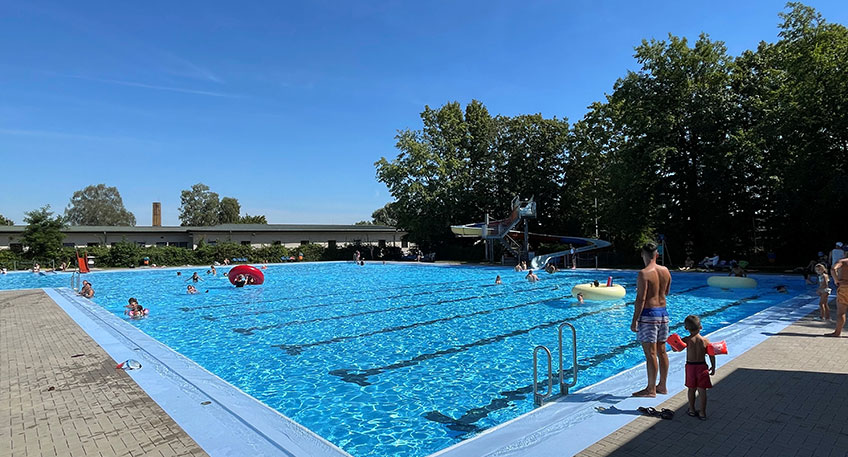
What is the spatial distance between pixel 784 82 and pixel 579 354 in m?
24.9

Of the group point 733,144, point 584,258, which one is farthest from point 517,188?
point 733,144

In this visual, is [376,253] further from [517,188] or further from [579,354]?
[579,354]

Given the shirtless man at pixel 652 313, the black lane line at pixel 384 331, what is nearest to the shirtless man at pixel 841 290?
the shirtless man at pixel 652 313

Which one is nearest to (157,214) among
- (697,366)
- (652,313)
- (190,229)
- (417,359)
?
(190,229)

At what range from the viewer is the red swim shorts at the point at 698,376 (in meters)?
4.48

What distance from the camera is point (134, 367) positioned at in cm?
736

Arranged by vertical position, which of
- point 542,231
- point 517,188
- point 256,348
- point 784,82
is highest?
point 784,82

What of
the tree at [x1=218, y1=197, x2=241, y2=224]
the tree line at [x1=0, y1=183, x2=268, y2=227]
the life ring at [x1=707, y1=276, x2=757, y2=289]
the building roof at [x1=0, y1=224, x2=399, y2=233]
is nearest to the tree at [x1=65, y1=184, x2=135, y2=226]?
the tree line at [x1=0, y1=183, x2=268, y2=227]

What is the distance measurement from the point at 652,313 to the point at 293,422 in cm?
430

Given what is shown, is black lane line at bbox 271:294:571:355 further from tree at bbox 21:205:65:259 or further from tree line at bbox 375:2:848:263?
tree at bbox 21:205:65:259

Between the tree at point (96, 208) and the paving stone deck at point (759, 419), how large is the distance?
96004mm

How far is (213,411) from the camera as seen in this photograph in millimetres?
5410

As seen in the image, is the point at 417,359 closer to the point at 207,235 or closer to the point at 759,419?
the point at 759,419

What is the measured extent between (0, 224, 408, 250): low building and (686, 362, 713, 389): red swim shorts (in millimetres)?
41240
